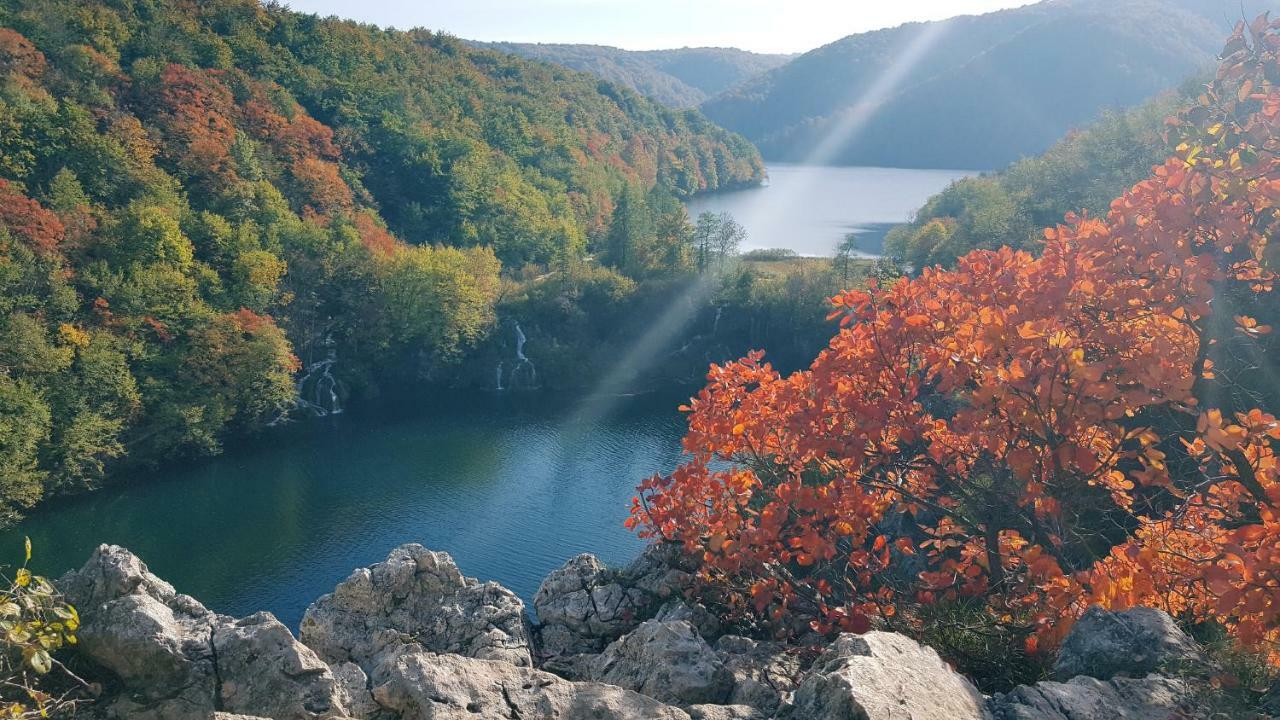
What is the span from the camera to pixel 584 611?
396 inches

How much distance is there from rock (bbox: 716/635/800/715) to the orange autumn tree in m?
0.49

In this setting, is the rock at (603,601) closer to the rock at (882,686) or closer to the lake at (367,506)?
the rock at (882,686)

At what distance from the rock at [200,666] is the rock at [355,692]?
9cm

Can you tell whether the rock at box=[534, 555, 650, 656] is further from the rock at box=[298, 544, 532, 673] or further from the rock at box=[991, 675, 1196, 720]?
the rock at box=[991, 675, 1196, 720]

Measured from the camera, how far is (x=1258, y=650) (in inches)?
215

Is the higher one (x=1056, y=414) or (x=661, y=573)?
(x=1056, y=414)

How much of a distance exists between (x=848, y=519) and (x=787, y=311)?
5403 cm

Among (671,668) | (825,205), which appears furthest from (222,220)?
(825,205)

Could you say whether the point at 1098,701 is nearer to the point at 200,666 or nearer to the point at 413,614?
the point at 200,666

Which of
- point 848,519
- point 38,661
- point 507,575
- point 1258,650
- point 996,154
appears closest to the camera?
point 38,661

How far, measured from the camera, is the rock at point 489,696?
5578 millimetres

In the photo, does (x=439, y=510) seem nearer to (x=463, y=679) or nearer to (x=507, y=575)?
(x=507, y=575)

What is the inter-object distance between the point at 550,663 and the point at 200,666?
3.40 metres

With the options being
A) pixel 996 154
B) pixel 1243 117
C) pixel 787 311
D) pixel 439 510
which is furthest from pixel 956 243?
pixel 996 154
